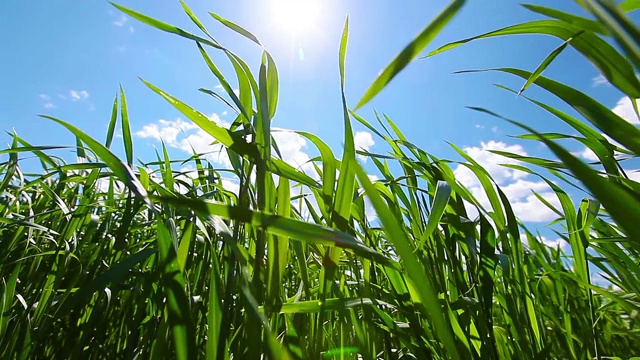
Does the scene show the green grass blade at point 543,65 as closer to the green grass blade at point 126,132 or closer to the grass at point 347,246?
the grass at point 347,246

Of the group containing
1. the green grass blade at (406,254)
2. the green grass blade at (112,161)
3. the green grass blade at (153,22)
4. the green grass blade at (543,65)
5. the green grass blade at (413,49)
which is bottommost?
the green grass blade at (406,254)

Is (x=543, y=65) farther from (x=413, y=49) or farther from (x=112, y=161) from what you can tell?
(x=112, y=161)

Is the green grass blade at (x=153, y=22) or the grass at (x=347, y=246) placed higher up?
the green grass blade at (x=153, y=22)

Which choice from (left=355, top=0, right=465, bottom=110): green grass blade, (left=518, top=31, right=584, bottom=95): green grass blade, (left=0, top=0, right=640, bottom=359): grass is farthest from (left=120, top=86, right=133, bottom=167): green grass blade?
(left=518, top=31, right=584, bottom=95): green grass blade

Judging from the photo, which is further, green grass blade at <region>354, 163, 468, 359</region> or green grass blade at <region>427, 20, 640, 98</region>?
green grass blade at <region>427, 20, 640, 98</region>

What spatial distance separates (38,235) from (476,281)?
1001mm

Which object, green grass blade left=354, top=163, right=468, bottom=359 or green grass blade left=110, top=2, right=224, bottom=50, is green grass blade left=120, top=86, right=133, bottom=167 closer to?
green grass blade left=110, top=2, right=224, bottom=50

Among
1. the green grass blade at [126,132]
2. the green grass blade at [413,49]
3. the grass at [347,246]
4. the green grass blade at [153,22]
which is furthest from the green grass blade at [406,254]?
the green grass blade at [126,132]

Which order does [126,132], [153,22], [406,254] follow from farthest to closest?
[126,132], [153,22], [406,254]

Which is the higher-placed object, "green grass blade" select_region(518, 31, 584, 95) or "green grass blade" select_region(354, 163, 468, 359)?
"green grass blade" select_region(518, 31, 584, 95)

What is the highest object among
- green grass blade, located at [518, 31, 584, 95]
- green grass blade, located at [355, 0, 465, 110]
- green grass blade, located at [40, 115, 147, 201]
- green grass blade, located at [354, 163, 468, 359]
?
green grass blade, located at [518, 31, 584, 95]

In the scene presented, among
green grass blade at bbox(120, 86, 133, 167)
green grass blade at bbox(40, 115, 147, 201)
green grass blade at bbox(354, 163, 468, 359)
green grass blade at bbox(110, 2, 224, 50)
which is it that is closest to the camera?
green grass blade at bbox(354, 163, 468, 359)

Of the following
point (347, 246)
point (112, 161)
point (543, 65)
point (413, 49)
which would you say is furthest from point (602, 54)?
point (112, 161)

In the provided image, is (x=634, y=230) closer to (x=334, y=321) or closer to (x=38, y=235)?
(x=334, y=321)
